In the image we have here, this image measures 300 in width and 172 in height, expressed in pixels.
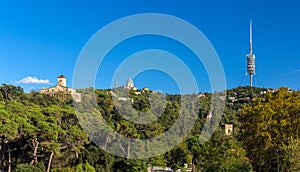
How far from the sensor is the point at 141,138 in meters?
→ 27.1

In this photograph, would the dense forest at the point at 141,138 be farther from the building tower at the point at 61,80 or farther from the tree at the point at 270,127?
the building tower at the point at 61,80

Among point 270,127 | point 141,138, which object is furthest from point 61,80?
point 270,127

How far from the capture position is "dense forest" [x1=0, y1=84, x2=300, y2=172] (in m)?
18.1

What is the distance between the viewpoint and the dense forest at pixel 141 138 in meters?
18.1

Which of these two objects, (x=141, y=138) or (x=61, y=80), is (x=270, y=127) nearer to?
(x=141, y=138)

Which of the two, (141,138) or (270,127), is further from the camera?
(141,138)

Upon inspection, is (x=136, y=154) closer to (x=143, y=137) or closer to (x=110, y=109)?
(x=143, y=137)

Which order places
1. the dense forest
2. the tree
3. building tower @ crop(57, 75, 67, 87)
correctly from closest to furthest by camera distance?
1. the tree
2. the dense forest
3. building tower @ crop(57, 75, 67, 87)

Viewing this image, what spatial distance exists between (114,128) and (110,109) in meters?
7.16

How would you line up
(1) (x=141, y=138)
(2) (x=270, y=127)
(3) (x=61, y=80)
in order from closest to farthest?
(2) (x=270, y=127) < (1) (x=141, y=138) < (3) (x=61, y=80)

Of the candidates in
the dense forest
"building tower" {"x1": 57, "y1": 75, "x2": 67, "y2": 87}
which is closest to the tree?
the dense forest

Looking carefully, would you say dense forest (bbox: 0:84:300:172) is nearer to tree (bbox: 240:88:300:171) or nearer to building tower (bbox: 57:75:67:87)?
tree (bbox: 240:88:300:171)

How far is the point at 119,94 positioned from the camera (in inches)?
1399

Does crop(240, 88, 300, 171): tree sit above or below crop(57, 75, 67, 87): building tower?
below
